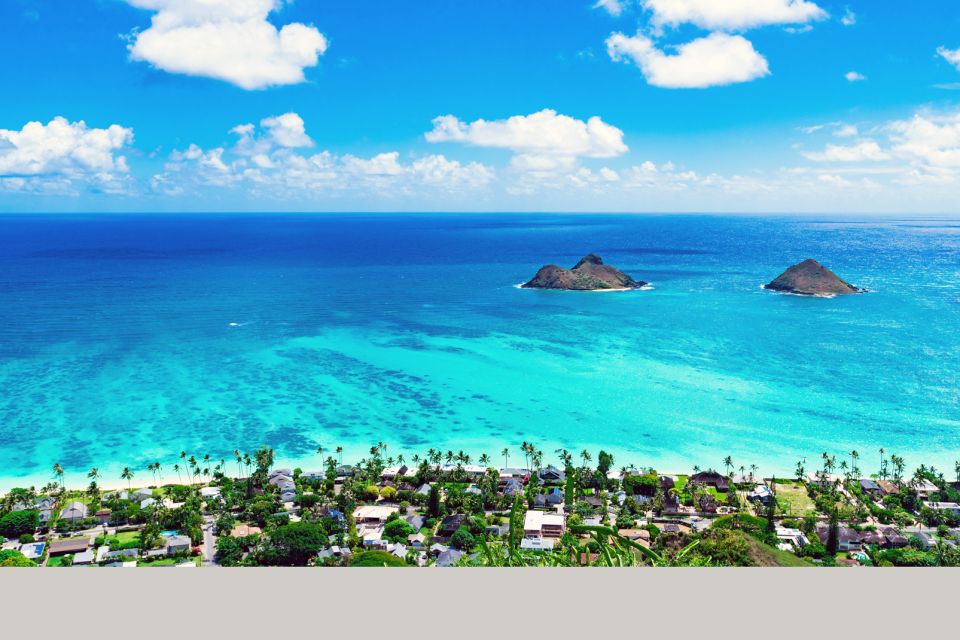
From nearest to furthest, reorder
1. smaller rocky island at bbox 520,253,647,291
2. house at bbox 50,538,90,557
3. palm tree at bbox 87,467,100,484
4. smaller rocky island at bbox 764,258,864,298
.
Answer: house at bbox 50,538,90,557, palm tree at bbox 87,467,100,484, smaller rocky island at bbox 764,258,864,298, smaller rocky island at bbox 520,253,647,291

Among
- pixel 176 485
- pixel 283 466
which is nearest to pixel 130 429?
pixel 176 485

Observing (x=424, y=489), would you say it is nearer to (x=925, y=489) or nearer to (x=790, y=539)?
(x=790, y=539)

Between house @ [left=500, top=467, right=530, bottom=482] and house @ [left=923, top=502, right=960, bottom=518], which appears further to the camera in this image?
house @ [left=500, top=467, right=530, bottom=482]

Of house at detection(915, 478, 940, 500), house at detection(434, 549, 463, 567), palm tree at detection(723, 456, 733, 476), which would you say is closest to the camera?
house at detection(434, 549, 463, 567)

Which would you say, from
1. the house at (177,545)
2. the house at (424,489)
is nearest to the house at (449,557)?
the house at (424,489)

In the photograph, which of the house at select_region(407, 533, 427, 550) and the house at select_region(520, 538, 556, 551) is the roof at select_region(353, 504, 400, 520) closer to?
the house at select_region(407, 533, 427, 550)

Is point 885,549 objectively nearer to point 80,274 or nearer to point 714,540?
point 714,540

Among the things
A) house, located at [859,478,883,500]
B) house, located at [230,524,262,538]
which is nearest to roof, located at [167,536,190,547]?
house, located at [230,524,262,538]
